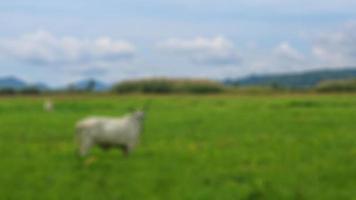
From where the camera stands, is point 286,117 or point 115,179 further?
point 286,117

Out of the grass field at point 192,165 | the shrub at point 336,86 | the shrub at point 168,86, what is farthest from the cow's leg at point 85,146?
the shrub at point 336,86

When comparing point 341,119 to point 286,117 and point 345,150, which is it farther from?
point 345,150

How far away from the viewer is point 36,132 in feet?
76.9

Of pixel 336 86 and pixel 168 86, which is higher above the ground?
pixel 168 86

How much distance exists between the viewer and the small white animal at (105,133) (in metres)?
15.5

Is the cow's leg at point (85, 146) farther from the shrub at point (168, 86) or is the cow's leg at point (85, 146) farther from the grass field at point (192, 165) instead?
the shrub at point (168, 86)

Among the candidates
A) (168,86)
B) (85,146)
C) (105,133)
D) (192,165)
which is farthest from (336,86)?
(192,165)

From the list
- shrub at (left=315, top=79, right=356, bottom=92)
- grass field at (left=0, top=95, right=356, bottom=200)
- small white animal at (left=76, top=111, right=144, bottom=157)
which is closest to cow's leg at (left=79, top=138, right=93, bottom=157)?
small white animal at (left=76, top=111, right=144, bottom=157)

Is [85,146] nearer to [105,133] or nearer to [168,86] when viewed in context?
[105,133]

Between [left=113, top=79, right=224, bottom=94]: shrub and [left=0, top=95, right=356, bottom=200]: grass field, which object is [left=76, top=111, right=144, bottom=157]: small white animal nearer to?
[left=0, top=95, right=356, bottom=200]: grass field

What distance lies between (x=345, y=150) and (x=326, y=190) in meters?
5.84

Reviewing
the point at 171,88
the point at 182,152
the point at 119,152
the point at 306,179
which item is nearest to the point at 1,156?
the point at 119,152

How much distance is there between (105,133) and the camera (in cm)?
1552

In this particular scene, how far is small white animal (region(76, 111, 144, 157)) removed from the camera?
15.5 meters
